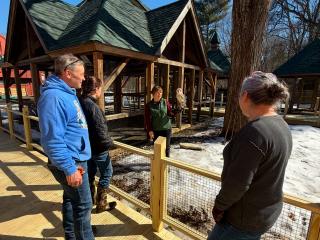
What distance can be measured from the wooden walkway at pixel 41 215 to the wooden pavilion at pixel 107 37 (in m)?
2.62

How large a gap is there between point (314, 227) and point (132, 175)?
3910 mm

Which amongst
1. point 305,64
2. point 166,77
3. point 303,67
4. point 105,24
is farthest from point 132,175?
point 305,64

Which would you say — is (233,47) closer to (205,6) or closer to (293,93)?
(293,93)

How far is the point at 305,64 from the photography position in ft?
51.7

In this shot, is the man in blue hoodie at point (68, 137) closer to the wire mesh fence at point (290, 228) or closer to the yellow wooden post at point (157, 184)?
the yellow wooden post at point (157, 184)

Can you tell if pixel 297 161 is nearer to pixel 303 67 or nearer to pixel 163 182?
pixel 163 182

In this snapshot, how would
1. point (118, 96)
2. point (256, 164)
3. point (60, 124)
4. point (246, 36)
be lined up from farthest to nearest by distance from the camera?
1. point (118, 96)
2. point (246, 36)
3. point (60, 124)
4. point (256, 164)

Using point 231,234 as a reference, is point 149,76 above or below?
above

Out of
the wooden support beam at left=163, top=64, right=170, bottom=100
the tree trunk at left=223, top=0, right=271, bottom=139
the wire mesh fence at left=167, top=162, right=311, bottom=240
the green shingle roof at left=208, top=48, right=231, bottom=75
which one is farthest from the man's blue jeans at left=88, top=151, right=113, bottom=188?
the green shingle roof at left=208, top=48, right=231, bottom=75

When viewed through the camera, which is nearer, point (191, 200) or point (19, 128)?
point (191, 200)

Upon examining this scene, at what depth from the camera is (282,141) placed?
1261mm

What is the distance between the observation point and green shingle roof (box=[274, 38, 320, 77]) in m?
15.1

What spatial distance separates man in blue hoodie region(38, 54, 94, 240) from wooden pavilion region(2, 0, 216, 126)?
377 cm

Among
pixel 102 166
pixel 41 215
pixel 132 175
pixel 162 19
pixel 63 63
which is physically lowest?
pixel 132 175
